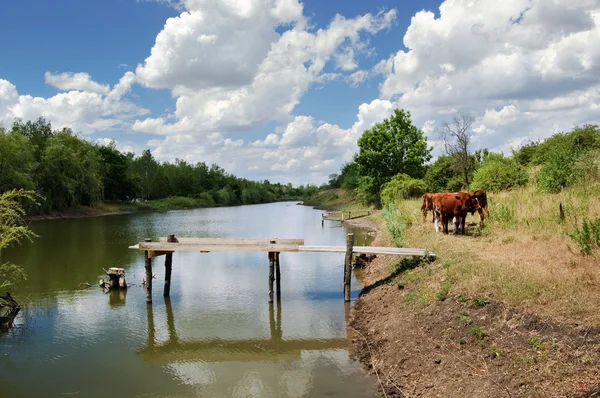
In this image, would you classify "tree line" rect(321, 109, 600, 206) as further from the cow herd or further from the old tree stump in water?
the old tree stump in water

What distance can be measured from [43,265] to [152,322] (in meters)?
11.5

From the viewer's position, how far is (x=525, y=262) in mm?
10273

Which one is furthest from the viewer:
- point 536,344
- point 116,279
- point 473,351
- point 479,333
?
point 116,279

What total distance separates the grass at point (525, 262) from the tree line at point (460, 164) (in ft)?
9.39

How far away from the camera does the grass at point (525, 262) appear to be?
310 inches

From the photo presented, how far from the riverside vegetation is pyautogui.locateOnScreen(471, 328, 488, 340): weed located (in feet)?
0.03

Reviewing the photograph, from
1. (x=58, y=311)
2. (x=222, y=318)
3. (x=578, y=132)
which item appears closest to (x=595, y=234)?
(x=222, y=318)

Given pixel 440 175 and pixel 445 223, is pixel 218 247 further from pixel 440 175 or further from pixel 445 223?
pixel 440 175

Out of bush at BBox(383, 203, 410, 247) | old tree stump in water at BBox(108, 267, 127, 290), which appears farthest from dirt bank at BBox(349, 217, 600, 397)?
old tree stump in water at BBox(108, 267, 127, 290)

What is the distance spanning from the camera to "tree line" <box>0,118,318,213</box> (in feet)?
148

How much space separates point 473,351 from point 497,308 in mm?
1221

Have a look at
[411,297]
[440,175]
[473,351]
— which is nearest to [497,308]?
[473,351]

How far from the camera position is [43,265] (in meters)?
20.9

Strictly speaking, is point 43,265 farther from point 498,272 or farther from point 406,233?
point 498,272
